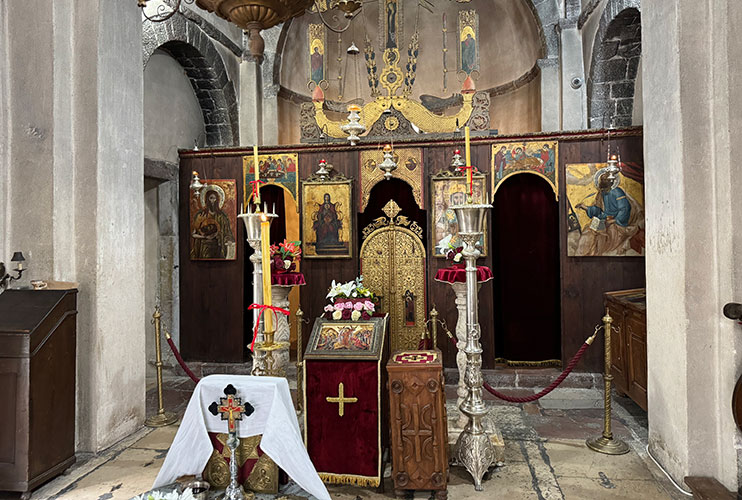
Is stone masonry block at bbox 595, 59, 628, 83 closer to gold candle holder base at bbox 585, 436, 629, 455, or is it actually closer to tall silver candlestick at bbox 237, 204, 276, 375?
gold candle holder base at bbox 585, 436, 629, 455

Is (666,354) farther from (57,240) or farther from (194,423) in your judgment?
(57,240)

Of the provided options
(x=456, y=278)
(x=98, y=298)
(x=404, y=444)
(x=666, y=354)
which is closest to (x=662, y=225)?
(x=666, y=354)

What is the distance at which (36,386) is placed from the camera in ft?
11.8

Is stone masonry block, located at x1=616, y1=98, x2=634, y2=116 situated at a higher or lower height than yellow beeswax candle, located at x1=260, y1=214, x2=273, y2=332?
higher

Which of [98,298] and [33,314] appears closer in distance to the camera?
[33,314]

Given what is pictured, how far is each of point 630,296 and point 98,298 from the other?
5059 mm

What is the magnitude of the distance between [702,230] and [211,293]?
5.82 meters

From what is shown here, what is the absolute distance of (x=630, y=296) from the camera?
534 cm

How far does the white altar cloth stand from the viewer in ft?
9.85

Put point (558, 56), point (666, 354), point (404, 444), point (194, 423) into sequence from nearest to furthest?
point (194, 423), point (404, 444), point (666, 354), point (558, 56)

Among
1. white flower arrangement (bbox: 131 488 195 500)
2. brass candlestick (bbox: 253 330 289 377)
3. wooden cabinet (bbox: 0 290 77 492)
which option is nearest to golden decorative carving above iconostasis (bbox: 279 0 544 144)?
wooden cabinet (bbox: 0 290 77 492)

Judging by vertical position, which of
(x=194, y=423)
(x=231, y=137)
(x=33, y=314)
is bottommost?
(x=194, y=423)

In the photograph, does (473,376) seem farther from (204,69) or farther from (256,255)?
(204,69)

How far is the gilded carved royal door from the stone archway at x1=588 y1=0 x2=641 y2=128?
3.42 metres
